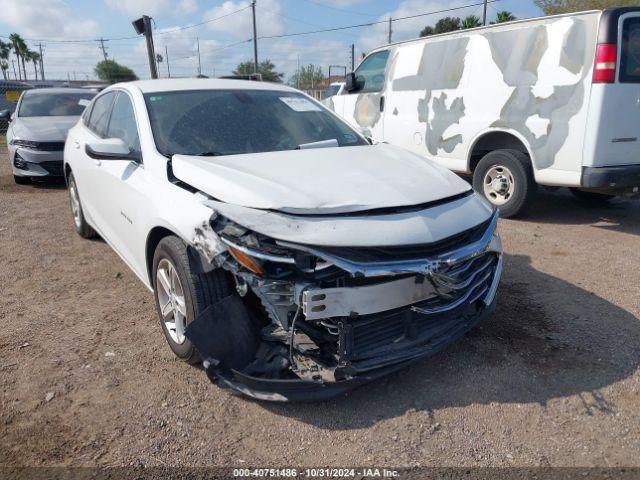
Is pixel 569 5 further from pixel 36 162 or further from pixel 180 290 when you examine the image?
pixel 180 290

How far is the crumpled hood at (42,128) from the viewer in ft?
27.4

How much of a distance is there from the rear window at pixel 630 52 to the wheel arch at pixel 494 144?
45.3 inches

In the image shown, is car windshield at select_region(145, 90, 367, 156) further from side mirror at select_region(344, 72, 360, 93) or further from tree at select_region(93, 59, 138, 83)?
tree at select_region(93, 59, 138, 83)

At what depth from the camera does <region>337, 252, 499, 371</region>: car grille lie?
2453mm

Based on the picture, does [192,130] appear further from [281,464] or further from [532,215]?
[532,215]

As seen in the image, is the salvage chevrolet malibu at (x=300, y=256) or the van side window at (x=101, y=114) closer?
the salvage chevrolet malibu at (x=300, y=256)

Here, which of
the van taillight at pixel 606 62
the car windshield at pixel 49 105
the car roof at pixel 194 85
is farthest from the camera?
the car windshield at pixel 49 105

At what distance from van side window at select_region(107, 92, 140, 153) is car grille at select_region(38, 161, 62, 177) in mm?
4951

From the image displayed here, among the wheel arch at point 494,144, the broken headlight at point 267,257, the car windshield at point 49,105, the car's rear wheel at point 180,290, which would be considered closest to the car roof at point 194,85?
the car's rear wheel at point 180,290

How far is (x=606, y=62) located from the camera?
16.2 feet

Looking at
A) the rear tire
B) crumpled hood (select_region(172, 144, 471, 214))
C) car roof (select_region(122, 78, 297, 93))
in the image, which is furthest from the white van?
the rear tire

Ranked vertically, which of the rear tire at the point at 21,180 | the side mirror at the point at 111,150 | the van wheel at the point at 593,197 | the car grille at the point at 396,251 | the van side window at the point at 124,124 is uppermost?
the van side window at the point at 124,124

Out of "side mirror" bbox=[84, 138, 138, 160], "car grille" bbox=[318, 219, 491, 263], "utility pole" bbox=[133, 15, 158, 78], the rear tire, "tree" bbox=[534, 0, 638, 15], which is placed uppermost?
"tree" bbox=[534, 0, 638, 15]

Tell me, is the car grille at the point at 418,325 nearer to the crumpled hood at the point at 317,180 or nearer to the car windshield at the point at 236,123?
the crumpled hood at the point at 317,180
